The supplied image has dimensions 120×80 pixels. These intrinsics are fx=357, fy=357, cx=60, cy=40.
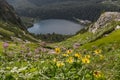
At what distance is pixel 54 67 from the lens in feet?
33.2

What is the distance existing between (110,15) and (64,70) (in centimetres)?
18132

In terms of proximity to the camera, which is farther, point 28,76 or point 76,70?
point 76,70

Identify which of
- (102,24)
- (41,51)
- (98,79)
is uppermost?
(102,24)

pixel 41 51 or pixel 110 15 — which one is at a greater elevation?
pixel 110 15

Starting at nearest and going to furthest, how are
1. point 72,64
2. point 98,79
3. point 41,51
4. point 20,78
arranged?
point 20,78, point 98,79, point 72,64, point 41,51

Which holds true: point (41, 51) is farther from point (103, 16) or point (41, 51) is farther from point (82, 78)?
point (103, 16)

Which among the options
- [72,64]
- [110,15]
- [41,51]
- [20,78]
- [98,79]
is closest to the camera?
[20,78]

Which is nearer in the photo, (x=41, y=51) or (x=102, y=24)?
(x=41, y=51)

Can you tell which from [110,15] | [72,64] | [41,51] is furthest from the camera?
[110,15]

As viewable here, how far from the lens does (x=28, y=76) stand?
348 inches

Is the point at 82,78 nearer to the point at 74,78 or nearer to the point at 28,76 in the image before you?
the point at 74,78

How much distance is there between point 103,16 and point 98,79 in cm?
18519

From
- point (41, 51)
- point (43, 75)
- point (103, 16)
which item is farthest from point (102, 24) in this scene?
point (43, 75)

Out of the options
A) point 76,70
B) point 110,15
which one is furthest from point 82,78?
point 110,15
